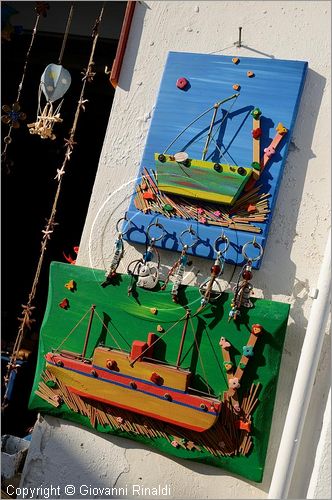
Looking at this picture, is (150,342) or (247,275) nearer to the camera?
(247,275)

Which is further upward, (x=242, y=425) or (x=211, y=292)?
(x=211, y=292)

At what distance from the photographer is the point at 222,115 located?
7.07 ft

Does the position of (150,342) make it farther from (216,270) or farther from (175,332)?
(216,270)

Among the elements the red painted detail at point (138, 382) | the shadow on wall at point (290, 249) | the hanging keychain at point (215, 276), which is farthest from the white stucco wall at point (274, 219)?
the red painted detail at point (138, 382)

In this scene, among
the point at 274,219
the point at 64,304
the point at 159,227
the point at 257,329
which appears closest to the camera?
the point at 257,329

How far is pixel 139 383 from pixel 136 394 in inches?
1.6

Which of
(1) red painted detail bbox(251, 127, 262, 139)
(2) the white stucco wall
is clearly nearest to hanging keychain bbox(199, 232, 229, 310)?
(2) the white stucco wall

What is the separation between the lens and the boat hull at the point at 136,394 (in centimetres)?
201

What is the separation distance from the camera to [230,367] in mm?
2006

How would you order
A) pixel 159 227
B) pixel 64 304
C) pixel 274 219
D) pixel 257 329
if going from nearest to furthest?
1. pixel 257 329
2. pixel 274 219
3. pixel 159 227
4. pixel 64 304

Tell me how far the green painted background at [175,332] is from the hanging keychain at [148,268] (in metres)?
0.03

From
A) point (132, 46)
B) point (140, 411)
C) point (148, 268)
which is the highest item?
point (132, 46)

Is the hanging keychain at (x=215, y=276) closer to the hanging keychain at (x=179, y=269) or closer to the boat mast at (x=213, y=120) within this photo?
the hanging keychain at (x=179, y=269)

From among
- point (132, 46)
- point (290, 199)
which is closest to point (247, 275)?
point (290, 199)
